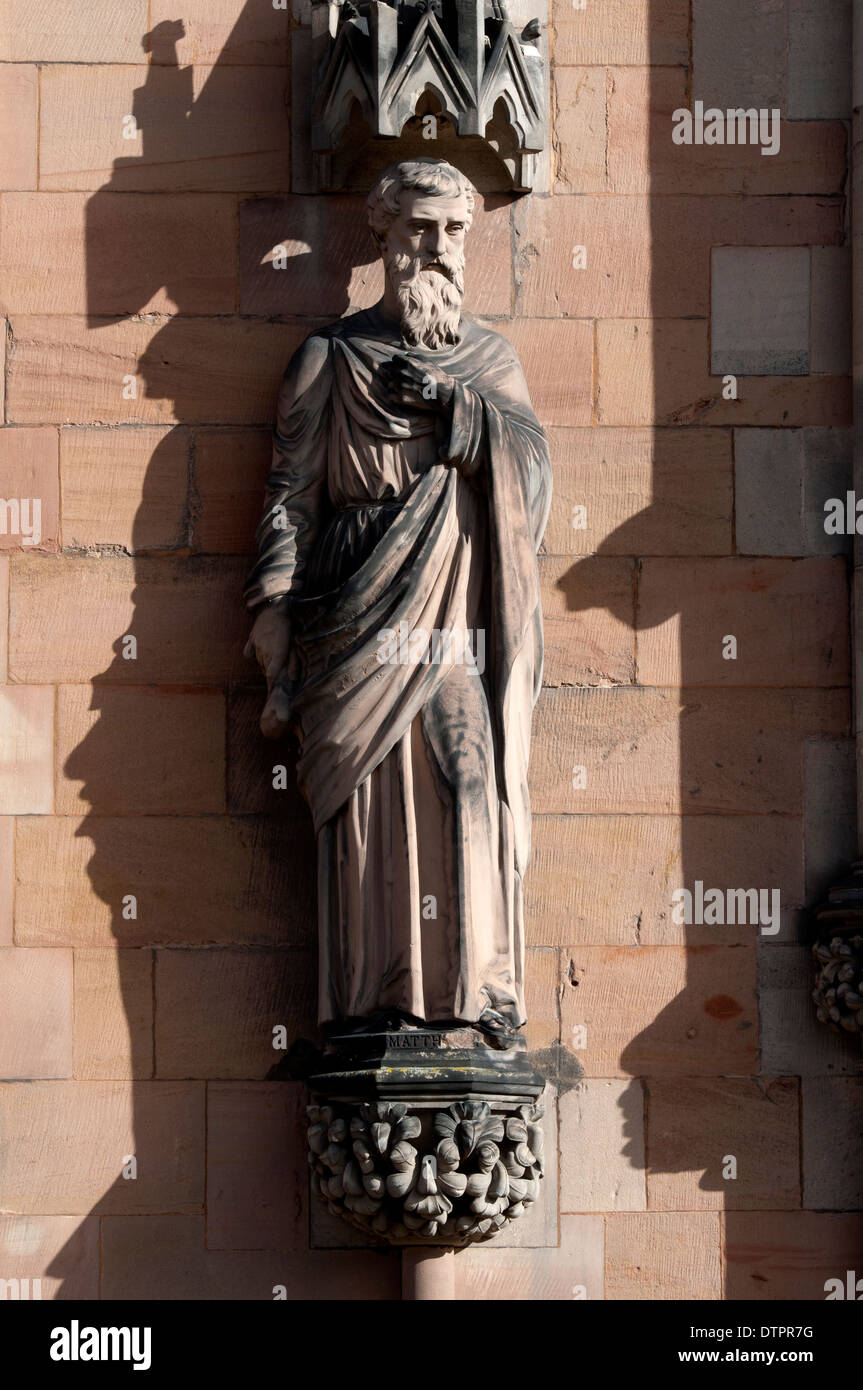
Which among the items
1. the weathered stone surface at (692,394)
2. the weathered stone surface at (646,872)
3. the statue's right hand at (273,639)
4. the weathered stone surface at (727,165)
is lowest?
the weathered stone surface at (646,872)

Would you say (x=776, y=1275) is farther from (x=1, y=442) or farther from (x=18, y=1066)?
(x=1, y=442)

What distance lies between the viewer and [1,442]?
30.0 ft

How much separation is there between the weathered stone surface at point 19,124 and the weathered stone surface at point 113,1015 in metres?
2.70

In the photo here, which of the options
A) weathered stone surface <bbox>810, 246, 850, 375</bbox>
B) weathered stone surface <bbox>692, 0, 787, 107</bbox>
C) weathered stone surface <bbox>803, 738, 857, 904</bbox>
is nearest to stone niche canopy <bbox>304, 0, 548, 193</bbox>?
weathered stone surface <bbox>692, 0, 787, 107</bbox>

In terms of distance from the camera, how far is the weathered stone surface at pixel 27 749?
893 cm

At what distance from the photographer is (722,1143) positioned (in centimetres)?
884

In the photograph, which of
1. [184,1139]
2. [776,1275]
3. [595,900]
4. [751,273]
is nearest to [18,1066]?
[184,1139]

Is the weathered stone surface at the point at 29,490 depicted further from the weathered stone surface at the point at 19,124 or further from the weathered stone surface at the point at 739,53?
the weathered stone surface at the point at 739,53

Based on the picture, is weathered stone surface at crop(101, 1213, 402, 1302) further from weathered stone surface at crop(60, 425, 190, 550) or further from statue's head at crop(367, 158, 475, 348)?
statue's head at crop(367, 158, 475, 348)

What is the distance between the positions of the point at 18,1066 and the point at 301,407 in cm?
237

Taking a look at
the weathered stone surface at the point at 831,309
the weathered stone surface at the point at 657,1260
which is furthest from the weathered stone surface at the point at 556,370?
the weathered stone surface at the point at 657,1260

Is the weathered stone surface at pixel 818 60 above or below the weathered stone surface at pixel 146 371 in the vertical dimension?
above

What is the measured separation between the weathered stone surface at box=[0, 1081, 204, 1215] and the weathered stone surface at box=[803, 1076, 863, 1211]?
2011 mm

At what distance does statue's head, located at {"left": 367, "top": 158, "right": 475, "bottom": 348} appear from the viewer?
8773mm
